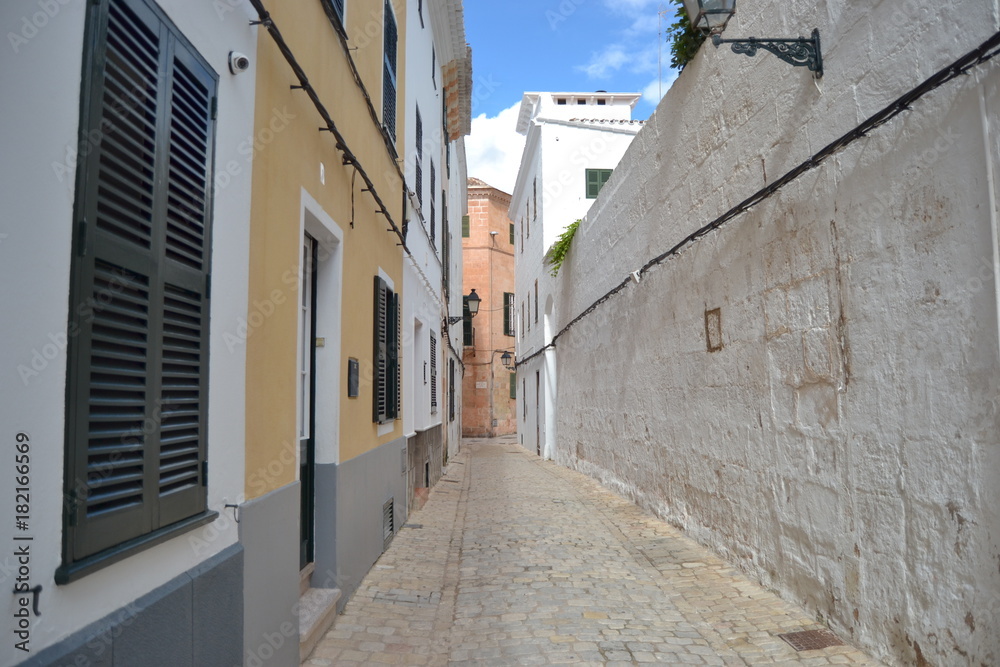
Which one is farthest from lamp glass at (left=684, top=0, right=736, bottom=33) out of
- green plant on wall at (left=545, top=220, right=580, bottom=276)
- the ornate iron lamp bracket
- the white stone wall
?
green plant on wall at (left=545, top=220, right=580, bottom=276)

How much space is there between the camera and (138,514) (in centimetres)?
214

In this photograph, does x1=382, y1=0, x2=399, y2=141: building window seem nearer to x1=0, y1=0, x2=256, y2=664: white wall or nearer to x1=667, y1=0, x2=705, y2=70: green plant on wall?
x1=667, y1=0, x2=705, y2=70: green plant on wall

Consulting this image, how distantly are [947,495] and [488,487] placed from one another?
8.59 m

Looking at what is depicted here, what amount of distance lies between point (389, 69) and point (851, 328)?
507 centimetres

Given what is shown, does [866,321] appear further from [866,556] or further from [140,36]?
[140,36]

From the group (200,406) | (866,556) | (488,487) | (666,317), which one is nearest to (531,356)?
(488,487)

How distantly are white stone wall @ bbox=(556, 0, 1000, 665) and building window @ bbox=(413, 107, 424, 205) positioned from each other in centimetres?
353

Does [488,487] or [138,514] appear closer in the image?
[138,514]

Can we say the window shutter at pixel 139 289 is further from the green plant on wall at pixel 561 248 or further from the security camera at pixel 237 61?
the green plant on wall at pixel 561 248

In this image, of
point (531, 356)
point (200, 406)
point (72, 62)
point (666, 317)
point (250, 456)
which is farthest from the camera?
point (531, 356)

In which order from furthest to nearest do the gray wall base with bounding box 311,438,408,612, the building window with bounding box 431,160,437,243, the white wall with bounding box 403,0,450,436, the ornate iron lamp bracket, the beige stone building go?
the beige stone building
the building window with bounding box 431,160,437,243
the white wall with bounding box 403,0,450,436
the gray wall base with bounding box 311,438,408,612
the ornate iron lamp bracket

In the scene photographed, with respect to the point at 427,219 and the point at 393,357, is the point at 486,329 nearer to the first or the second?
the point at 427,219

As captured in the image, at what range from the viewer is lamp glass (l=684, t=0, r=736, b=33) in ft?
14.9

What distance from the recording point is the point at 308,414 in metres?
4.75
